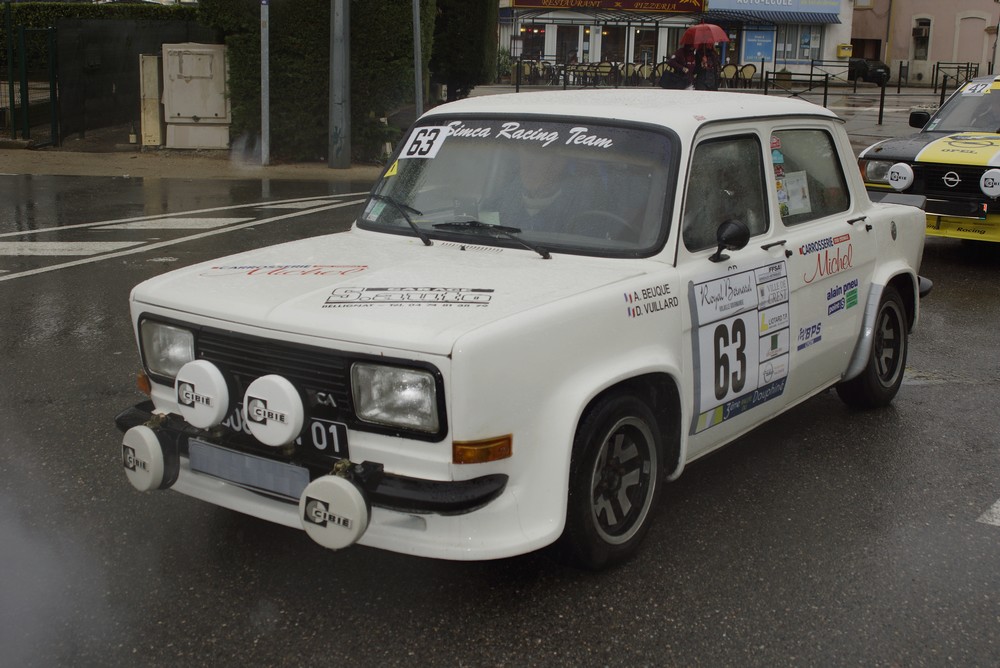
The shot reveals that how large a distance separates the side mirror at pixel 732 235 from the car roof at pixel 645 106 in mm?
431

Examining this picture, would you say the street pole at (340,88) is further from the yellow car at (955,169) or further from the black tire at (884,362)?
the black tire at (884,362)

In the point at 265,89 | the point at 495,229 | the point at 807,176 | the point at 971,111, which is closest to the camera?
the point at 495,229

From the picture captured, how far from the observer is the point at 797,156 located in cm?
520

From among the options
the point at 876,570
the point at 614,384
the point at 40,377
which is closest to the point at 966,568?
the point at 876,570

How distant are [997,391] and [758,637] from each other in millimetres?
3508

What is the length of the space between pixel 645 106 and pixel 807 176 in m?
1.01

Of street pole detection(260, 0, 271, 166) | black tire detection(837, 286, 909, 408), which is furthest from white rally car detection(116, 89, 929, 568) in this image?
street pole detection(260, 0, 271, 166)

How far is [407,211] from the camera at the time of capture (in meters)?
4.88

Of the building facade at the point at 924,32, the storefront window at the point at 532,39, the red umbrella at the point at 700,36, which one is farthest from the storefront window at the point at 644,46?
the red umbrella at the point at 700,36

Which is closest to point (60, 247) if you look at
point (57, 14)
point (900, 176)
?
point (900, 176)

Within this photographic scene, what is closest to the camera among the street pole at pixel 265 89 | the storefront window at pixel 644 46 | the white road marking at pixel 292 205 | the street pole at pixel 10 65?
the white road marking at pixel 292 205

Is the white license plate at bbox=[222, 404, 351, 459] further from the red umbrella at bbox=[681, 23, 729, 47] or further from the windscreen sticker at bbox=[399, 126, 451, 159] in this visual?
the red umbrella at bbox=[681, 23, 729, 47]

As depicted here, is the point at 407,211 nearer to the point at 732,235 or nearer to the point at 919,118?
the point at 732,235

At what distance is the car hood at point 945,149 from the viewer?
397 inches
